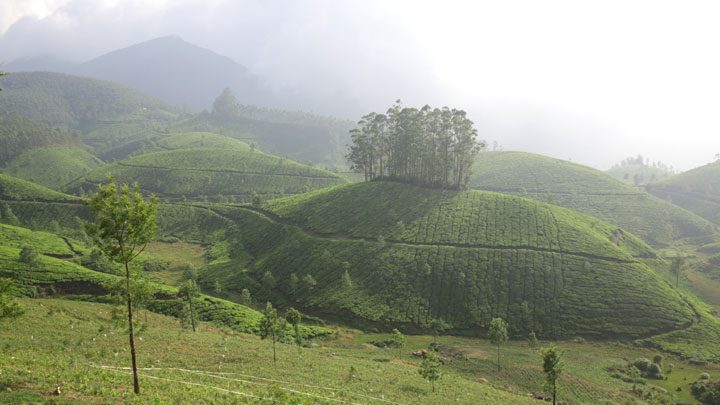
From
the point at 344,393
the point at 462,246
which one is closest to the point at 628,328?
the point at 462,246

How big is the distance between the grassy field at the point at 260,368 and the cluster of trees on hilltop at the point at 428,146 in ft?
266

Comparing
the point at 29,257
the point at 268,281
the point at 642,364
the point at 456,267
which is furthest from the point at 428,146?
the point at 29,257

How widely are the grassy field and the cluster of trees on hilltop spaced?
81162mm

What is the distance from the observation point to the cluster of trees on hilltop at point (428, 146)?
504 feet

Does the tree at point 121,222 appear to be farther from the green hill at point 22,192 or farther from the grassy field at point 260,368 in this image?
the green hill at point 22,192

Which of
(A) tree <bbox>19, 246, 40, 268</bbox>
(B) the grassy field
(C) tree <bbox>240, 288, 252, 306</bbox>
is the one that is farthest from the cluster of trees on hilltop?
(A) tree <bbox>19, 246, 40, 268</bbox>

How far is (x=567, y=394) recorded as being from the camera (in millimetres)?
61656

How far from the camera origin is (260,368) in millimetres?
49656

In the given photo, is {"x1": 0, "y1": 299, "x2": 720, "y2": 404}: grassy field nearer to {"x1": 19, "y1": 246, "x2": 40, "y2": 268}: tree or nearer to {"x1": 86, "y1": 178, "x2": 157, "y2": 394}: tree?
{"x1": 86, "y1": 178, "x2": 157, "y2": 394}: tree

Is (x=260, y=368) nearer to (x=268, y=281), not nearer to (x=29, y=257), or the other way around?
(x=268, y=281)

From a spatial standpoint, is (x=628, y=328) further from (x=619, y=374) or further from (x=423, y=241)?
(x=423, y=241)

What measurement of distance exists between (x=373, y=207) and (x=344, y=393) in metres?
93.4

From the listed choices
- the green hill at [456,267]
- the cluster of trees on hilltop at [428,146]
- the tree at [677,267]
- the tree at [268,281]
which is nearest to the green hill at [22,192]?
the green hill at [456,267]

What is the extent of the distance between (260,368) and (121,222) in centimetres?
2871
